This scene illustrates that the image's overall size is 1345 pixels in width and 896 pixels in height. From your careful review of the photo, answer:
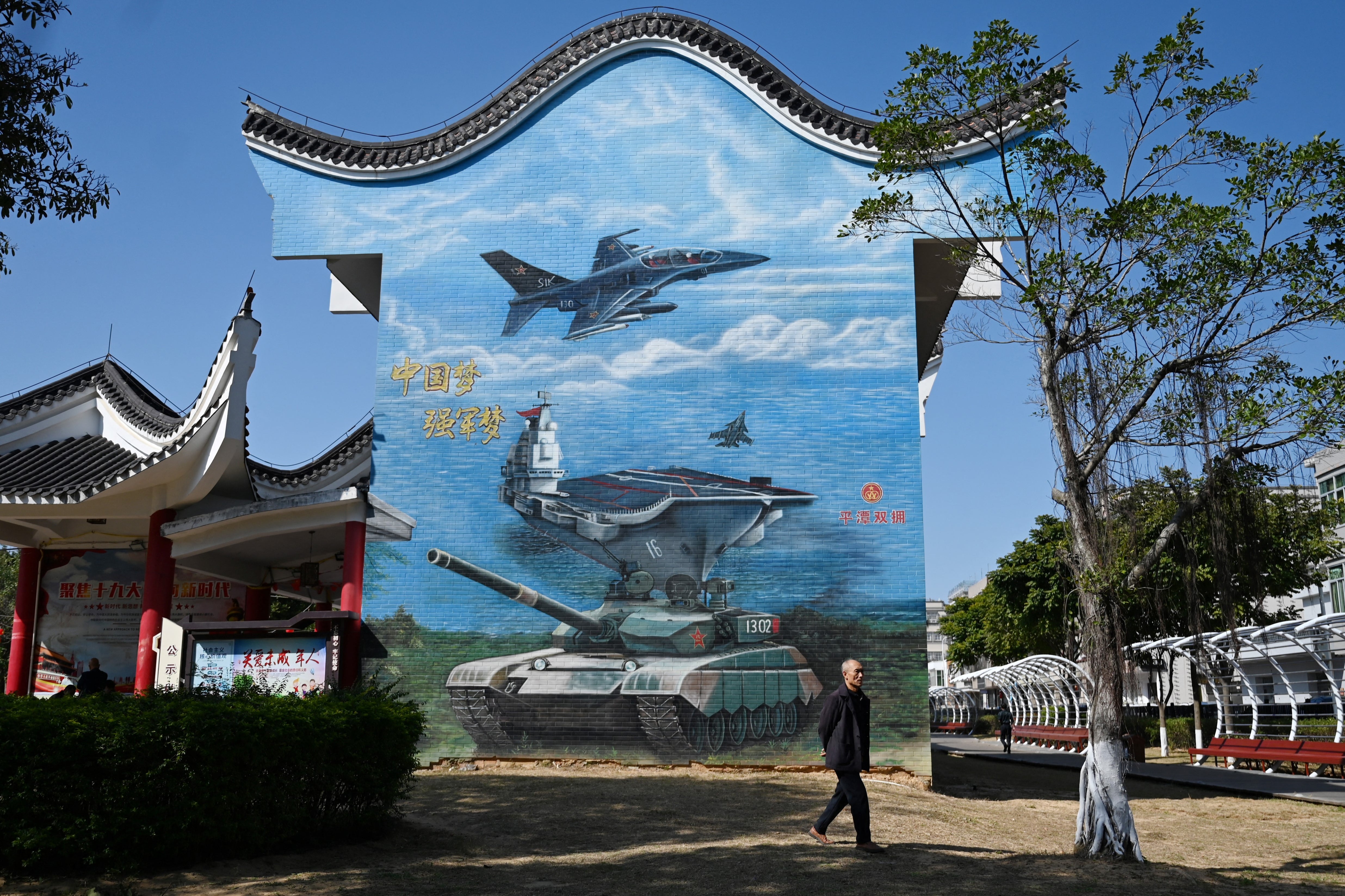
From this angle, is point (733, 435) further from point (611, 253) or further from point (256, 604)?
point (256, 604)

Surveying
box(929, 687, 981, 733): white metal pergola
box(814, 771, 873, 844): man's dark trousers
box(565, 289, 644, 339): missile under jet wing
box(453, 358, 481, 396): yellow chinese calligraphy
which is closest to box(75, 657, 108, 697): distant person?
box(453, 358, 481, 396): yellow chinese calligraphy

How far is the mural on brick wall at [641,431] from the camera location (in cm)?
1542

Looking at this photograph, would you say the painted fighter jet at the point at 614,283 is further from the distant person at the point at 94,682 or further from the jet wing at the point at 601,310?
the distant person at the point at 94,682

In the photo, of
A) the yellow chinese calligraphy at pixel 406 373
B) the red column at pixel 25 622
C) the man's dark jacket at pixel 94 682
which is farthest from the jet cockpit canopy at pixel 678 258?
the red column at pixel 25 622

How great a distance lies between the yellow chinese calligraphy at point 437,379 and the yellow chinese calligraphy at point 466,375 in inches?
4.9

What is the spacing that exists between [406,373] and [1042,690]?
1014 inches

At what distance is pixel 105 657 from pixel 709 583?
429 inches

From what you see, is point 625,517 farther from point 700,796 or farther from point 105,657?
point 105,657

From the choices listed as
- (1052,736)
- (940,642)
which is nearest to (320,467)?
(1052,736)

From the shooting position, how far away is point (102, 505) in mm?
17219

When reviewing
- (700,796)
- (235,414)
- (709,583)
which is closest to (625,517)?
(709,583)

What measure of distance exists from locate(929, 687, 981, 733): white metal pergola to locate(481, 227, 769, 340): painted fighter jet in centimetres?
3002

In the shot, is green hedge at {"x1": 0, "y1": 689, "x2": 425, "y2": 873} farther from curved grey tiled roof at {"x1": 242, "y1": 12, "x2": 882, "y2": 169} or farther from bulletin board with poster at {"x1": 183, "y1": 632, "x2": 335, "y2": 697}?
curved grey tiled roof at {"x1": 242, "y1": 12, "x2": 882, "y2": 169}

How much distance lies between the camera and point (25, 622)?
62.3 feet
